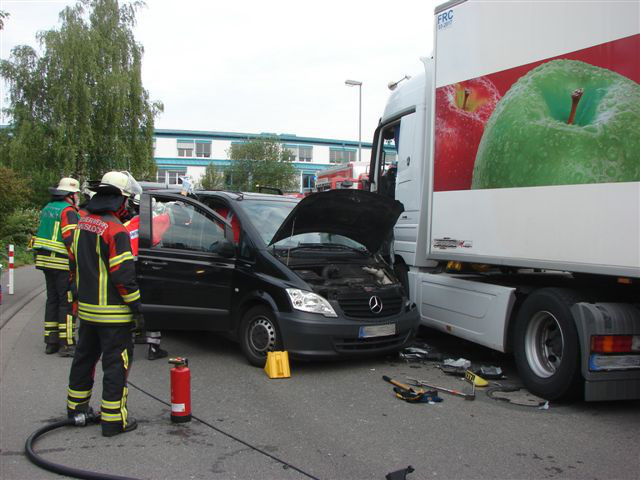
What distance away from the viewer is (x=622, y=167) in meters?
4.18

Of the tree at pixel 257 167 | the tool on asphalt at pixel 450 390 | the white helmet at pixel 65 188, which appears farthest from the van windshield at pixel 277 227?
the tree at pixel 257 167

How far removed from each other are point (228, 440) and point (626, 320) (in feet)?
10.6

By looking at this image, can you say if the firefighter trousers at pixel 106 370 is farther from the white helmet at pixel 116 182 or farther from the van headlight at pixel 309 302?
the van headlight at pixel 309 302

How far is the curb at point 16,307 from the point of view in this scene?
353 inches

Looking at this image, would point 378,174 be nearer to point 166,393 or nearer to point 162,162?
point 166,393

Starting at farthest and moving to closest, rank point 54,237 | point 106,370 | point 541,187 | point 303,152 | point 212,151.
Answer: point 303,152
point 212,151
point 54,237
point 541,187
point 106,370

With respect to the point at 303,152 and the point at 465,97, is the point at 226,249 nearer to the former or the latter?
the point at 465,97

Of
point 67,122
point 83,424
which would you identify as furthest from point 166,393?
point 67,122

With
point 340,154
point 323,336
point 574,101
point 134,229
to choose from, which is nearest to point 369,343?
point 323,336

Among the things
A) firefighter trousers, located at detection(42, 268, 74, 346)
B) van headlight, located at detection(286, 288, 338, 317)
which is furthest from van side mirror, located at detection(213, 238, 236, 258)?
firefighter trousers, located at detection(42, 268, 74, 346)

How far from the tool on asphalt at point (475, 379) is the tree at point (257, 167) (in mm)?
40384

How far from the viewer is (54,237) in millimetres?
6750

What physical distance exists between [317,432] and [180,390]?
107 centimetres

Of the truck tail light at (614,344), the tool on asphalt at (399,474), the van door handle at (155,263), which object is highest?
the van door handle at (155,263)
